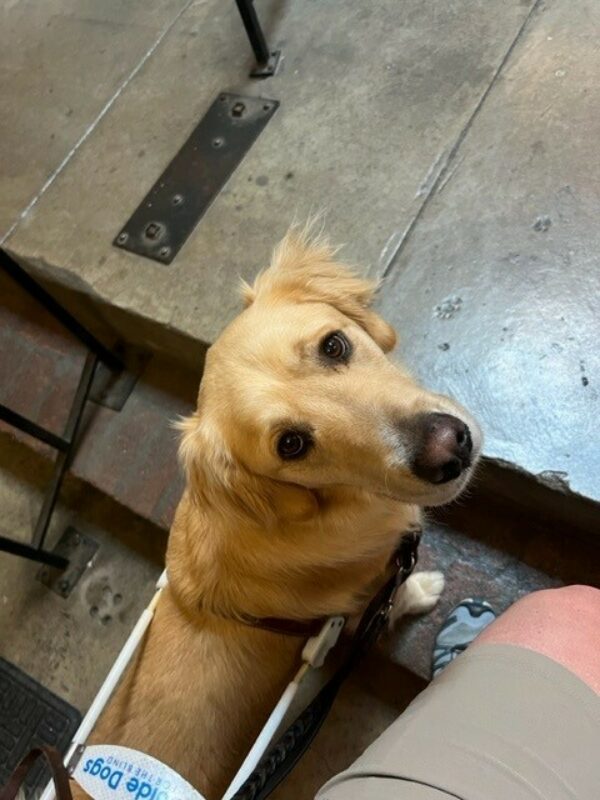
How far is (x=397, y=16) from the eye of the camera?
254 centimetres

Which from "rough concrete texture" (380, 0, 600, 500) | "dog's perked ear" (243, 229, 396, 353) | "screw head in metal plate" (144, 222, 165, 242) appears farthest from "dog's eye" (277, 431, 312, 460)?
"screw head in metal plate" (144, 222, 165, 242)

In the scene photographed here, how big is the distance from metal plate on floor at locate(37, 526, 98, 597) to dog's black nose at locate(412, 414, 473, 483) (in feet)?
5.97

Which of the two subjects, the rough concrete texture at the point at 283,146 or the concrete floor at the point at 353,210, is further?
the rough concrete texture at the point at 283,146

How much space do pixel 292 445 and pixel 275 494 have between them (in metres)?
0.16

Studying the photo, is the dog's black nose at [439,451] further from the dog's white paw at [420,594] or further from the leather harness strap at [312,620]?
the dog's white paw at [420,594]

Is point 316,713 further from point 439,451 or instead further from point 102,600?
point 102,600

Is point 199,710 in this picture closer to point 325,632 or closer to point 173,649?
point 173,649

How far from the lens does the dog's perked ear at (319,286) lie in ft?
5.47

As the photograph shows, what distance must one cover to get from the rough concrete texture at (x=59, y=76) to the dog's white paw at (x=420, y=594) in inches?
87.2

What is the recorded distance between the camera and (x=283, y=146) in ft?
8.33

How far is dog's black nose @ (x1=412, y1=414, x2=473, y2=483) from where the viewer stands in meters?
1.35

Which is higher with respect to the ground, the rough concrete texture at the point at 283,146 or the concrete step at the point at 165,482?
the rough concrete texture at the point at 283,146

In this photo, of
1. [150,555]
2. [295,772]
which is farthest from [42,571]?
[295,772]

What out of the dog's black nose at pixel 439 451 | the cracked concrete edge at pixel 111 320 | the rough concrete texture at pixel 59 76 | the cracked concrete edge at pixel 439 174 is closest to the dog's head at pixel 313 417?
the dog's black nose at pixel 439 451
